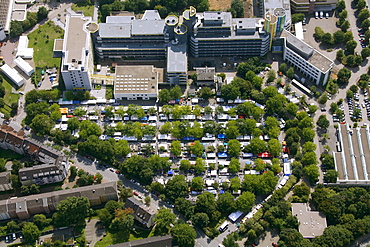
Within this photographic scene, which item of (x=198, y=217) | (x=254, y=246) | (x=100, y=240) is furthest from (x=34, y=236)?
(x=254, y=246)

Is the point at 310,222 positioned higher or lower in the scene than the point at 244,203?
lower

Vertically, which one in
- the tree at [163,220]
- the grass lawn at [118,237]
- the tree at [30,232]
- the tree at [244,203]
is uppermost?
the tree at [244,203]

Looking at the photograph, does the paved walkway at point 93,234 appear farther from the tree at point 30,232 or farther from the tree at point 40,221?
the tree at point 30,232

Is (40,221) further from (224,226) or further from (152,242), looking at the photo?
(224,226)

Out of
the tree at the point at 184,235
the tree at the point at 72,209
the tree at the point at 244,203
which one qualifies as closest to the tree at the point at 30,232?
the tree at the point at 72,209

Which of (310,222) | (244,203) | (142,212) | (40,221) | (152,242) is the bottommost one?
(152,242)

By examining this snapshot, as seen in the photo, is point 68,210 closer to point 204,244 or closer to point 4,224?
point 4,224

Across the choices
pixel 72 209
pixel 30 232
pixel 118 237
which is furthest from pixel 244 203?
pixel 30 232
